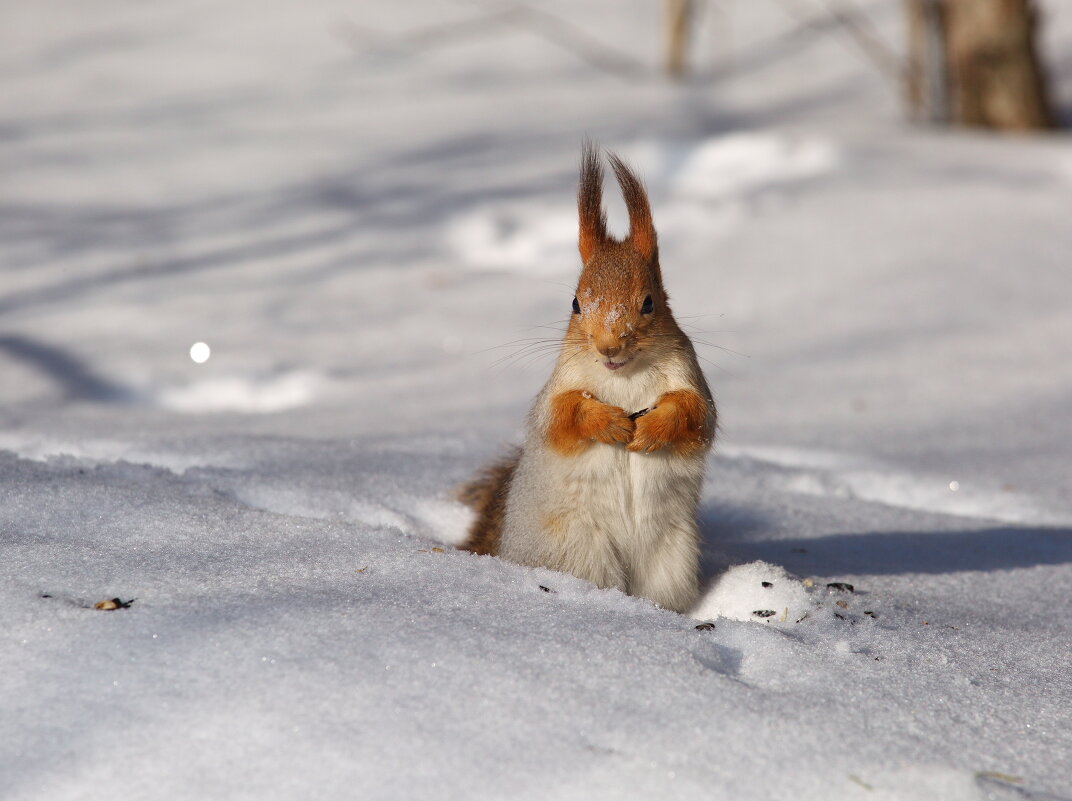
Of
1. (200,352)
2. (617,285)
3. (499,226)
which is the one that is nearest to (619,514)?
(617,285)

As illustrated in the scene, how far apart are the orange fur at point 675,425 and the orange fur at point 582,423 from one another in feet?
0.11

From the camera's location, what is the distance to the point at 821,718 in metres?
1.87

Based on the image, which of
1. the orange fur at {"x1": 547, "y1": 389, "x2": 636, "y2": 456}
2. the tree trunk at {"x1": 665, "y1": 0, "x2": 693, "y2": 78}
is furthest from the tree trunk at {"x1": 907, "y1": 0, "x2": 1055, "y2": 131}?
the orange fur at {"x1": 547, "y1": 389, "x2": 636, "y2": 456}

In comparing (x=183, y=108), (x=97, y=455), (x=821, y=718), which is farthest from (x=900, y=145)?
(x=821, y=718)

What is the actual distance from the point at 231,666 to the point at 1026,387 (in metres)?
3.93

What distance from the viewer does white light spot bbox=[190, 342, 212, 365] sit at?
5.20m

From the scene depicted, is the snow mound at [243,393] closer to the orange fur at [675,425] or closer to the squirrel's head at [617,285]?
the squirrel's head at [617,285]

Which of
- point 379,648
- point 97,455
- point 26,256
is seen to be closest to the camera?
point 379,648

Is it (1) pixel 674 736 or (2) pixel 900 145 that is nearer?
(1) pixel 674 736

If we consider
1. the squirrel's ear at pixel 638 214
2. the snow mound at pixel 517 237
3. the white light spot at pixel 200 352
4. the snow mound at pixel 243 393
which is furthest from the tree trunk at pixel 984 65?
the squirrel's ear at pixel 638 214

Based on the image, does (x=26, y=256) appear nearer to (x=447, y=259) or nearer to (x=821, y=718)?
(x=447, y=259)

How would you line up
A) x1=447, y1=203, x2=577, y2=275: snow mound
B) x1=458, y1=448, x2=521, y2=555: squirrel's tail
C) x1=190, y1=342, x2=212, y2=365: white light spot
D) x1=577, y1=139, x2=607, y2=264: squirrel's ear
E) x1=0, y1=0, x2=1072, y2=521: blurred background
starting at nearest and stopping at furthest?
x1=577, y1=139, x2=607, y2=264: squirrel's ear < x1=458, y1=448, x2=521, y2=555: squirrel's tail < x1=0, y1=0, x2=1072, y2=521: blurred background < x1=190, y1=342, x2=212, y2=365: white light spot < x1=447, y1=203, x2=577, y2=275: snow mound

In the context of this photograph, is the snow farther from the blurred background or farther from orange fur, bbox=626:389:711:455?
orange fur, bbox=626:389:711:455

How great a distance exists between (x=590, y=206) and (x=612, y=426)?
0.52 meters
